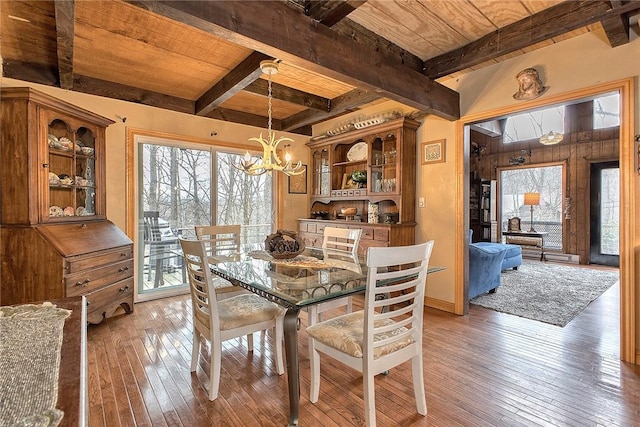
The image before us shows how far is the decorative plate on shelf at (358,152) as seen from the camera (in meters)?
4.44

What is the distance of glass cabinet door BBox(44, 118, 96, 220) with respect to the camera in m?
2.94

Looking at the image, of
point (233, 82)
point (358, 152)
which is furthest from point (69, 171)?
point (358, 152)

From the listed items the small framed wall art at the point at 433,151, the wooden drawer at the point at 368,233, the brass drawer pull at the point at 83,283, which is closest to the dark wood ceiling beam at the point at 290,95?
the small framed wall art at the point at 433,151

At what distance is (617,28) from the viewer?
2.22m

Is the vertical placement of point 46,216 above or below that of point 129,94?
below

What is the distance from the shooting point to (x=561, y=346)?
2646mm

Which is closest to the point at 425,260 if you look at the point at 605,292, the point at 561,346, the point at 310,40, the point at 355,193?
the point at 310,40

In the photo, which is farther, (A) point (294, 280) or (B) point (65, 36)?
(B) point (65, 36)

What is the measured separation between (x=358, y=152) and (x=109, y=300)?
11.5 ft

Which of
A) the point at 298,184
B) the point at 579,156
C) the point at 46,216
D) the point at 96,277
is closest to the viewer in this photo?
the point at 46,216

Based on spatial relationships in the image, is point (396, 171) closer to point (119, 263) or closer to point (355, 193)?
point (355, 193)

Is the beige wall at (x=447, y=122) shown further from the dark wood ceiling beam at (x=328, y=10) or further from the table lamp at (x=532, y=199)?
the table lamp at (x=532, y=199)

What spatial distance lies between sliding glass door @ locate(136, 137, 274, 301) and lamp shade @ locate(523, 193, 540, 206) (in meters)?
6.56

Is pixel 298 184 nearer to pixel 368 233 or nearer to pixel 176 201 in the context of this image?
pixel 368 233
